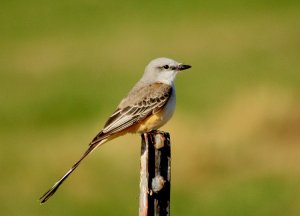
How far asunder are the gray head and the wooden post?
2.91 meters

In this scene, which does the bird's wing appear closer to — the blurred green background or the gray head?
the gray head

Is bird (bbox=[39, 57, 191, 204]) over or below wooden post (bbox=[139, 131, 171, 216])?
over

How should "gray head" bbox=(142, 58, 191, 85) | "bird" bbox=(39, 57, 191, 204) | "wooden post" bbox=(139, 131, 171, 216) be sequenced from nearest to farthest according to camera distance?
"wooden post" bbox=(139, 131, 171, 216)
"bird" bbox=(39, 57, 191, 204)
"gray head" bbox=(142, 58, 191, 85)

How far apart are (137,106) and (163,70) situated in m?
0.71

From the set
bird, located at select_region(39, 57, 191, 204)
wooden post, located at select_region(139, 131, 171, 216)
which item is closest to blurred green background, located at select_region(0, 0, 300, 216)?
bird, located at select_region(39, 57, 191, 204)

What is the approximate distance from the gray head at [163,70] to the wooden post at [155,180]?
9.55 ft

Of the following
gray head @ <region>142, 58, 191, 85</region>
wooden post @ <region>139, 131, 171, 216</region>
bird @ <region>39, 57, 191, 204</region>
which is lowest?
wooden post @ <region>139, 131, 171, 216</region>

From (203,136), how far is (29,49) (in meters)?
10.5

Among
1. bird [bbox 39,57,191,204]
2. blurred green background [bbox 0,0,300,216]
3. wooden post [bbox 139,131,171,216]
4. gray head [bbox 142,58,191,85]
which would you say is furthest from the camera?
blurred green background [bbox 0,0,300,216]

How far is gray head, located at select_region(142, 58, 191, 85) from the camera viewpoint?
9.37 m

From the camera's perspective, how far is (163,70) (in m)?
9.41

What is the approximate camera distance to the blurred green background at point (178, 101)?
1360cm

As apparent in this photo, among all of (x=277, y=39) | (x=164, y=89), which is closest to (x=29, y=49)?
(x=277, y=39)

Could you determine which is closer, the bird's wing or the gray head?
the bird's wing
